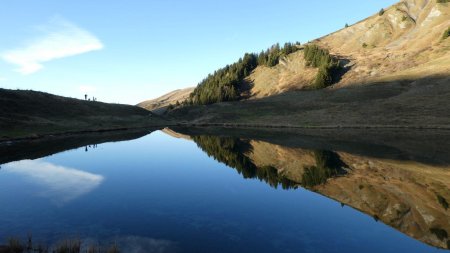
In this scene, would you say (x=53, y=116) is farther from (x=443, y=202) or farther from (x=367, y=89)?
(x=367, y=89)

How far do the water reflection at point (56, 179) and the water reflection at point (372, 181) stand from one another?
55.5ft

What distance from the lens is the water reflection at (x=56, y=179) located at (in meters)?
29.5

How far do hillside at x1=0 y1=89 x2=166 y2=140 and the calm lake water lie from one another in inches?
1247

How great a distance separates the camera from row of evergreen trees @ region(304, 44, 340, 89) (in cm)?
14875

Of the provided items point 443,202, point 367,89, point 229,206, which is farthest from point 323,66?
point 229,206

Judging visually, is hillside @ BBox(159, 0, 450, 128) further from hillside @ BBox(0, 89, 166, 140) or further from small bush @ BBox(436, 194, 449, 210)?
small bush @ BBox(436, 194, 449, 210)

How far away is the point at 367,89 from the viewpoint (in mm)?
121000

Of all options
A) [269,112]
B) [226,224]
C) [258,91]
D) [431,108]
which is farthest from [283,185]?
[258,91]

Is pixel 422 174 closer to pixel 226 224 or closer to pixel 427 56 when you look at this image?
pixel 226 224

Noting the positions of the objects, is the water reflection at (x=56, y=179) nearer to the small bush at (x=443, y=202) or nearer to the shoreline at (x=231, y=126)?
the shoreline at (x=231, y=126)

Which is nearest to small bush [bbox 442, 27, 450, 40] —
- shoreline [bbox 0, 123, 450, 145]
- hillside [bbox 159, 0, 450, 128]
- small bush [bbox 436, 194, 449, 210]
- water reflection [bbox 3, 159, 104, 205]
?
hillside [bbox 159, 0, 450, 128]

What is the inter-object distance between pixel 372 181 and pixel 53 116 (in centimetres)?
8349

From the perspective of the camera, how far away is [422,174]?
1377 inches

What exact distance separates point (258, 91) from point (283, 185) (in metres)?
148
